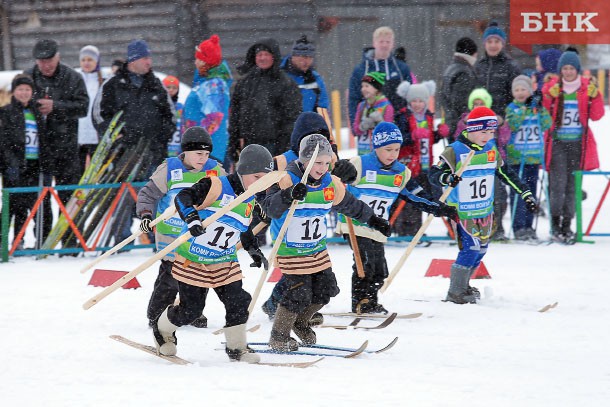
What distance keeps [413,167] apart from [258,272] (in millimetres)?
2267

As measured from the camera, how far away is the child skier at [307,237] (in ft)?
21.4

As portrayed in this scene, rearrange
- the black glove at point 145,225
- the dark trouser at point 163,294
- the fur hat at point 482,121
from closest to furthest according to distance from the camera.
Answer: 1. the black glove at point 145,225
2. the dark trouser at point 163,294
3. the fur hat at point 482,121

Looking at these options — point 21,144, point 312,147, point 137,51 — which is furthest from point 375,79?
point 312,147

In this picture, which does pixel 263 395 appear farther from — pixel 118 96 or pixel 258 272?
pixel 118 96

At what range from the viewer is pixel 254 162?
602 centimetres

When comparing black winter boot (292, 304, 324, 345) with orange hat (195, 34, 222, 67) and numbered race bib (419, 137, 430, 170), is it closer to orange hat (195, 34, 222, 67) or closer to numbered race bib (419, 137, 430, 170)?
orange hat (195, 34, 222, 67)

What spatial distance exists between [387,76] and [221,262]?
585 cm

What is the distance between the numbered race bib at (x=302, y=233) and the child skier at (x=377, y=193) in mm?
1180

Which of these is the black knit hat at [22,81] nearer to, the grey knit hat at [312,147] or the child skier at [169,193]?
the child skier at [169,193]

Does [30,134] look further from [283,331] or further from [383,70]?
Result: [283,331]

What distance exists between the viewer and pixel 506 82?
11.7 metres

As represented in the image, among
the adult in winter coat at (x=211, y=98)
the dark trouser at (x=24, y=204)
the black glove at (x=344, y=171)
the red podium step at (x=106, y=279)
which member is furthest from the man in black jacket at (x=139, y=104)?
the black glove at (x=344, y=171)

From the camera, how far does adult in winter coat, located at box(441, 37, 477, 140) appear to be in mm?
11633

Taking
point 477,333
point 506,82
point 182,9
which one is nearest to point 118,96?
point 506,82
